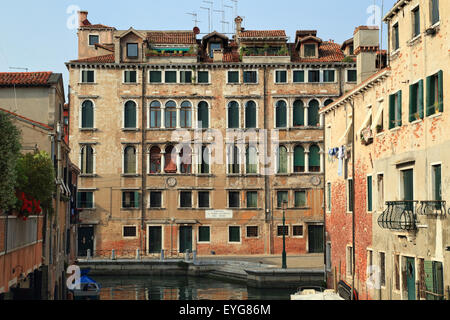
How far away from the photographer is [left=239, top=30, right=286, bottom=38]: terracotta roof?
51312mm

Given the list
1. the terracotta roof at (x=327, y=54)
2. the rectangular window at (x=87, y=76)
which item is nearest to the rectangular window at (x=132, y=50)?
the rectangular window at (x=87, y=76)

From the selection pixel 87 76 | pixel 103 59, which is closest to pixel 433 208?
pixel 87 76

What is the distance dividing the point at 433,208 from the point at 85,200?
33.0 meters

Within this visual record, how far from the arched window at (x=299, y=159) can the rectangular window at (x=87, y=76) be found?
49.5ft

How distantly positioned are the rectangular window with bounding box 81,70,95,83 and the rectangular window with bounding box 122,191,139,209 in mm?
8239

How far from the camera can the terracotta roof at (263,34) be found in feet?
168

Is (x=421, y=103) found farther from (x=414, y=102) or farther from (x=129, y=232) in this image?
(x=129, y=232)

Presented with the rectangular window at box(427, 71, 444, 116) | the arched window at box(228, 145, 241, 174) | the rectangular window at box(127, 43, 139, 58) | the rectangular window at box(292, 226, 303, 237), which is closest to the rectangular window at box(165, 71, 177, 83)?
the rectangular window at box(127, 43, 139, 58)

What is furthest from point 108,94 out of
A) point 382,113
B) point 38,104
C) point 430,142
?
point 430,142

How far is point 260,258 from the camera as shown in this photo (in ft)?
152

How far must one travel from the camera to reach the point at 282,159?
49781 millimetres

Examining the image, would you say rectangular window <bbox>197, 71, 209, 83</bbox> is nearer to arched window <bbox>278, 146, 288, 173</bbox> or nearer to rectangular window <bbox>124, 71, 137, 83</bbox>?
rectangular window <bbox>124, 71, 137, 83</bbox>

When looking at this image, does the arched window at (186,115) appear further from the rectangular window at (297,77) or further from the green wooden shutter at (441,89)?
the green wooden shutter at (441,89)

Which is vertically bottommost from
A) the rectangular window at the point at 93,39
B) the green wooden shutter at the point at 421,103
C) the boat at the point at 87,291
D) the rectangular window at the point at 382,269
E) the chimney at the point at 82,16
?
the boat at the point at 87,291
